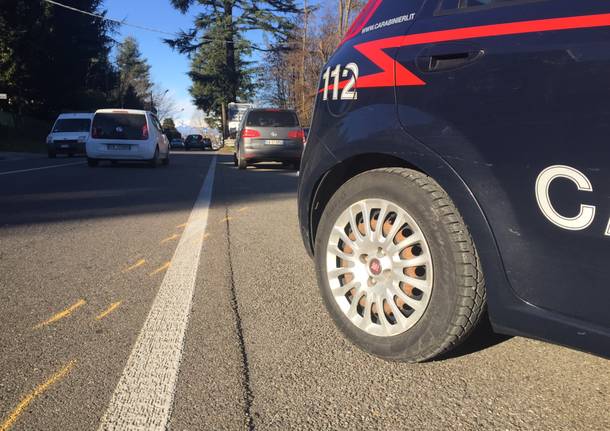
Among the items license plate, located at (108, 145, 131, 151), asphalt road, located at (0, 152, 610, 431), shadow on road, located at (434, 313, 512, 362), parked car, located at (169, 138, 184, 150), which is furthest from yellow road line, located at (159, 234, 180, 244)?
parked car, located at (169, 138, 184, 150)

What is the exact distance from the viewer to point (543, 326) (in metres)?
1.92

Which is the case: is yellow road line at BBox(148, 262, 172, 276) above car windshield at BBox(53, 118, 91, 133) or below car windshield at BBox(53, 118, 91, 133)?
below

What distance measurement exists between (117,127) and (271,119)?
13.3 ft

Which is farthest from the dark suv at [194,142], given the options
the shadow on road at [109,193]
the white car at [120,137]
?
the shadow on road at [109,193]

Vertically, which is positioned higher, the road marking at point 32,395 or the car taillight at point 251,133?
Answer: the car taillight at point 251,133

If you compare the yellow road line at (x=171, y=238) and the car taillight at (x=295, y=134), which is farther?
the car taillight at (x=295, y=134)

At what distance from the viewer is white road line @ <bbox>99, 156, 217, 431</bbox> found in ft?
6.61

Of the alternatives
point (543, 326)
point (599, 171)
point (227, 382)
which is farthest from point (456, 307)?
point (227, 382)

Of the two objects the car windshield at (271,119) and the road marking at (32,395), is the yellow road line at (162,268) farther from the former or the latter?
the car windshield at (271,119)

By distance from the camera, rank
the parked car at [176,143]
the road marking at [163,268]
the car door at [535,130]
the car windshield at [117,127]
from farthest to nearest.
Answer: the parked car at [176,143] < the car windshield at [117,127] < the road marking at [163,268] < the car door at [535,130]

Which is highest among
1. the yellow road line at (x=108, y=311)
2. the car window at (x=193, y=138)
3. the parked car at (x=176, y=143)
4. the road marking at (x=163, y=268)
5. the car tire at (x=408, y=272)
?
the car tire at (x=408, y=272)

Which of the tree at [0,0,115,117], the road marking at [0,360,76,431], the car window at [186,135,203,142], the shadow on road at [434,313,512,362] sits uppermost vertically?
the tree at [0,0,115,117]

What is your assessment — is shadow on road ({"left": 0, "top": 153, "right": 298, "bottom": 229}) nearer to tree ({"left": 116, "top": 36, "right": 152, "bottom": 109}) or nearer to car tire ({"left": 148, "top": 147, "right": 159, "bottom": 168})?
car tire ({"left": 148, "top": 147, "right": 159, "bottom": 168})

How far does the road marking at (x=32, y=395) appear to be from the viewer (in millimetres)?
1958
